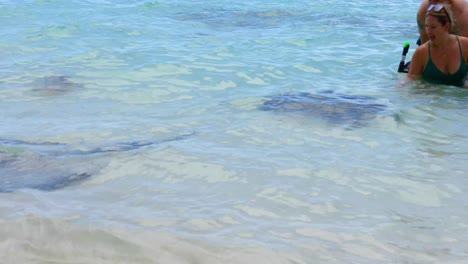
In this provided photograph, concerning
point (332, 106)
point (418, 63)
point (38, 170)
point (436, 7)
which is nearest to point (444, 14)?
point (436, 7)

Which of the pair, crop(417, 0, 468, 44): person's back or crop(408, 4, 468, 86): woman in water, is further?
crop(417, 0, 468, 44): person's back

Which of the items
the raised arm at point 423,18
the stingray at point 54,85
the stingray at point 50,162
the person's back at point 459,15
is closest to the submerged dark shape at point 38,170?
the stingray at point 50,162

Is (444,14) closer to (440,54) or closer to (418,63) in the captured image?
(440,54)

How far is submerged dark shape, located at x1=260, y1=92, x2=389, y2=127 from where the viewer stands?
17.1 ft

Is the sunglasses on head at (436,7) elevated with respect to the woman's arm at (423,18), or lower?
elevated

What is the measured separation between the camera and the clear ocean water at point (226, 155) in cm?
284

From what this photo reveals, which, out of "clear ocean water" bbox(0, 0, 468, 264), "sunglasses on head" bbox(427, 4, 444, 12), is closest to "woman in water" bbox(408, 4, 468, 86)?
"sunglasses on head" bbox(427, 4, 444, 12)

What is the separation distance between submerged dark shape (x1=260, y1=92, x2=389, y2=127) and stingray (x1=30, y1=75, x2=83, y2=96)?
206 centimetres

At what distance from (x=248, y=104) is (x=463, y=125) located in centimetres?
180

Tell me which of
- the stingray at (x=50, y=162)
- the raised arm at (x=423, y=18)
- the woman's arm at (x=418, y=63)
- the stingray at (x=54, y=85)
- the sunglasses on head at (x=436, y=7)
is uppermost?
the sunglasses on head at (x=436, y=7)

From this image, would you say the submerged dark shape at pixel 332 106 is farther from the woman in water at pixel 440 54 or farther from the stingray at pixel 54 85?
the stingray at pixel 54 85

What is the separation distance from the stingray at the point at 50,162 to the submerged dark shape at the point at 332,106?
1201mm

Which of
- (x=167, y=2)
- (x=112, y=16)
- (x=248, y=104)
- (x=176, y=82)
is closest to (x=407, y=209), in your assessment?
(x=248, y=104)

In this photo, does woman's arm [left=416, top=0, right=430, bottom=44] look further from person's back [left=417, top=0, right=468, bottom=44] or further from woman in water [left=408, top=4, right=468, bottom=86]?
woman in water [left=408, top=4, right=468, bottom=86]
